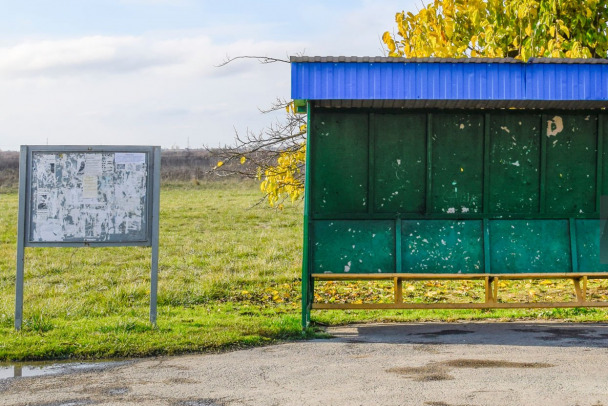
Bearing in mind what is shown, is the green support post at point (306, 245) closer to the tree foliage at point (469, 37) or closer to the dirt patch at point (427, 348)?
the dirt patch at point (427, 348)

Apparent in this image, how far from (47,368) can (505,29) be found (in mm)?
9526

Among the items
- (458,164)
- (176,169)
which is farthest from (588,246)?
(176,169)

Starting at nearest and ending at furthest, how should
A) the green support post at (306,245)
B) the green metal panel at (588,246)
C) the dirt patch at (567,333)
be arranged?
the dirt patch at (567,333)
the green support post at (306,245)
the green metal panel at (588,246)

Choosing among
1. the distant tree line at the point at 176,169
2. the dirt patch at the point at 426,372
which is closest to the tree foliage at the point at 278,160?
the dirt patch at the point at 426,372

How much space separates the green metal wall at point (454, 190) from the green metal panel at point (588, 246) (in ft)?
0.04

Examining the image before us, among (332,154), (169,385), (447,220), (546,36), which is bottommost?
(169,385)

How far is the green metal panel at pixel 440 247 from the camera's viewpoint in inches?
367

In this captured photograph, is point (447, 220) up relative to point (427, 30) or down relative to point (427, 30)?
down

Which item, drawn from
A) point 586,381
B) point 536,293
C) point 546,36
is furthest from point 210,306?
point 546,36

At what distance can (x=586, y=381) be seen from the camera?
20.3 ft

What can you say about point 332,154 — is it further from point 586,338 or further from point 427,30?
point 427,30

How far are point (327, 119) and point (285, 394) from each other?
417 centimetres

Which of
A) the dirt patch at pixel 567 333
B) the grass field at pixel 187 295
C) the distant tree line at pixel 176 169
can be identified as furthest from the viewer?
the distant tree line at pixel 176 169

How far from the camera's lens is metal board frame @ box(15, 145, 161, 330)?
8.66m
